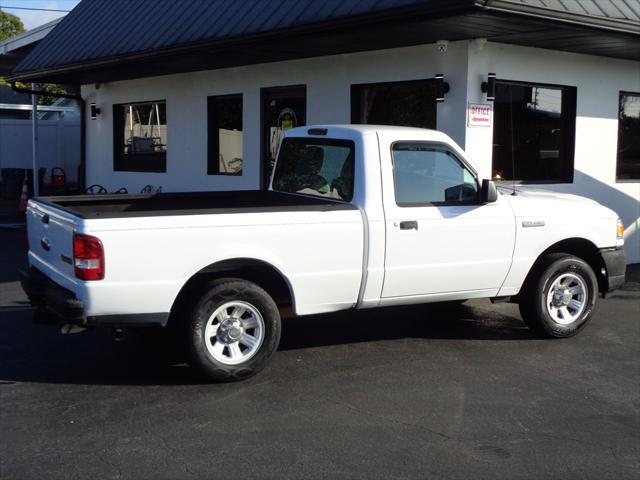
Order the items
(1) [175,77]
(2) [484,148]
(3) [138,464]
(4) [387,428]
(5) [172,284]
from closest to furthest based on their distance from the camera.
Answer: (3) [138,464]
(4) [387,428]
(5) [172,284]
(2) [484,148]
(1) [175,77]

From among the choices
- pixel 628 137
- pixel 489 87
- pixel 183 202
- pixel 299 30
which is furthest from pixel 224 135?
pixel 628 137

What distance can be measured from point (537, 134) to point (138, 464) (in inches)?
325

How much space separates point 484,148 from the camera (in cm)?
1030

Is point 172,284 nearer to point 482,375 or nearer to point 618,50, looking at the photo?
point 482,375

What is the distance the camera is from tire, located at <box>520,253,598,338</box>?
7.57 metres

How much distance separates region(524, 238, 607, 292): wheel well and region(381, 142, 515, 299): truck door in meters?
0.81

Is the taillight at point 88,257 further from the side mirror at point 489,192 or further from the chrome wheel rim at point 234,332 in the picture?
the side mirror at point 489,192

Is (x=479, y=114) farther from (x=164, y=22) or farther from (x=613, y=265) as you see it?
(x=164, y=22)

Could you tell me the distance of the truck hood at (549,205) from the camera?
7.44m

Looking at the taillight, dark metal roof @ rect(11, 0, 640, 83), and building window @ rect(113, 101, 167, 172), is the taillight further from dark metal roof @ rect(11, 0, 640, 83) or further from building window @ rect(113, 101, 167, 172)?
building window @ rect(113, 101, 167, 172)

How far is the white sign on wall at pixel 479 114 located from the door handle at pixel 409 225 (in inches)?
144

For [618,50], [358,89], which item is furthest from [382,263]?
[618,50]

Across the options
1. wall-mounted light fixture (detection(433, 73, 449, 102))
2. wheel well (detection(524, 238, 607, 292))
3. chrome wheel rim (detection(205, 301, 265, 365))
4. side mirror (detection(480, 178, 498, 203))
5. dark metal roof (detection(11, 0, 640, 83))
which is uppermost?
dark metal roof (detection(11, 0, 640, 83))

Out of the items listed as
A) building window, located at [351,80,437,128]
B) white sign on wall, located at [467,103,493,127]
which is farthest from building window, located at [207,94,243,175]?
white sign on wall, located at [467,103,493,127]
